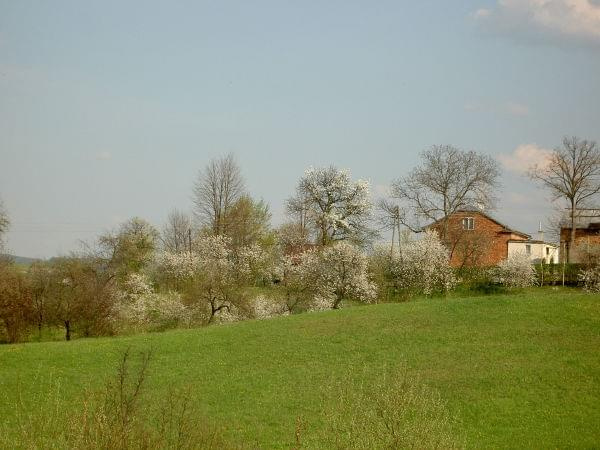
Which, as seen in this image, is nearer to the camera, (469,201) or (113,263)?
(113,263)

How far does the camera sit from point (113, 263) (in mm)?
52750

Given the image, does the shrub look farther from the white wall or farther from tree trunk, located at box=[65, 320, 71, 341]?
tree trunk, located at box=[65, 320, 71, 341]

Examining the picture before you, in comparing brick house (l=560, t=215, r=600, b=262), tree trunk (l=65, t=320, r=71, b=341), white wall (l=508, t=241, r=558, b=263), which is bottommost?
tree trunk (l=65, t=320, r=71, b=341)

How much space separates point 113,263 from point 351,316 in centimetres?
2790

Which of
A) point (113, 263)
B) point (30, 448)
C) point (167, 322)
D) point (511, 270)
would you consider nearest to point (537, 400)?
point (30, 448)

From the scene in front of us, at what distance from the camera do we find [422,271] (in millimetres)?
48469

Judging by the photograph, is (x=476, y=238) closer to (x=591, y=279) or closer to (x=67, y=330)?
(x=591, y=279)

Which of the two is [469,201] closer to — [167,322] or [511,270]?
[511,270]

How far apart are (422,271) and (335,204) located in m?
9.82

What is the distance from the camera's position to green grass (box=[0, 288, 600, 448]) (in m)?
17.9

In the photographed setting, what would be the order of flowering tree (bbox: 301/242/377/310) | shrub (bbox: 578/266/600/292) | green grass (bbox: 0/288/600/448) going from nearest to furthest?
green grass (bbox: 0/288/600/448), flowering tree (bbox: 301/242/377/310), shrub (bbox: 578/266/600/292)

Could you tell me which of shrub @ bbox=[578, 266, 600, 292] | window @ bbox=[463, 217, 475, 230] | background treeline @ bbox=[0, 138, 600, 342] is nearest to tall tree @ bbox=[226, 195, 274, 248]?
background treeline @ bbox=[0, 138, 600, 342]

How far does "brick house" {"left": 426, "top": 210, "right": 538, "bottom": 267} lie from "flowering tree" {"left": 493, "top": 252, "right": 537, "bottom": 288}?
9.47 ft

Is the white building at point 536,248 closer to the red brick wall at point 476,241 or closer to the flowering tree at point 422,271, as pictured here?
the red brick wall at point 476,241
